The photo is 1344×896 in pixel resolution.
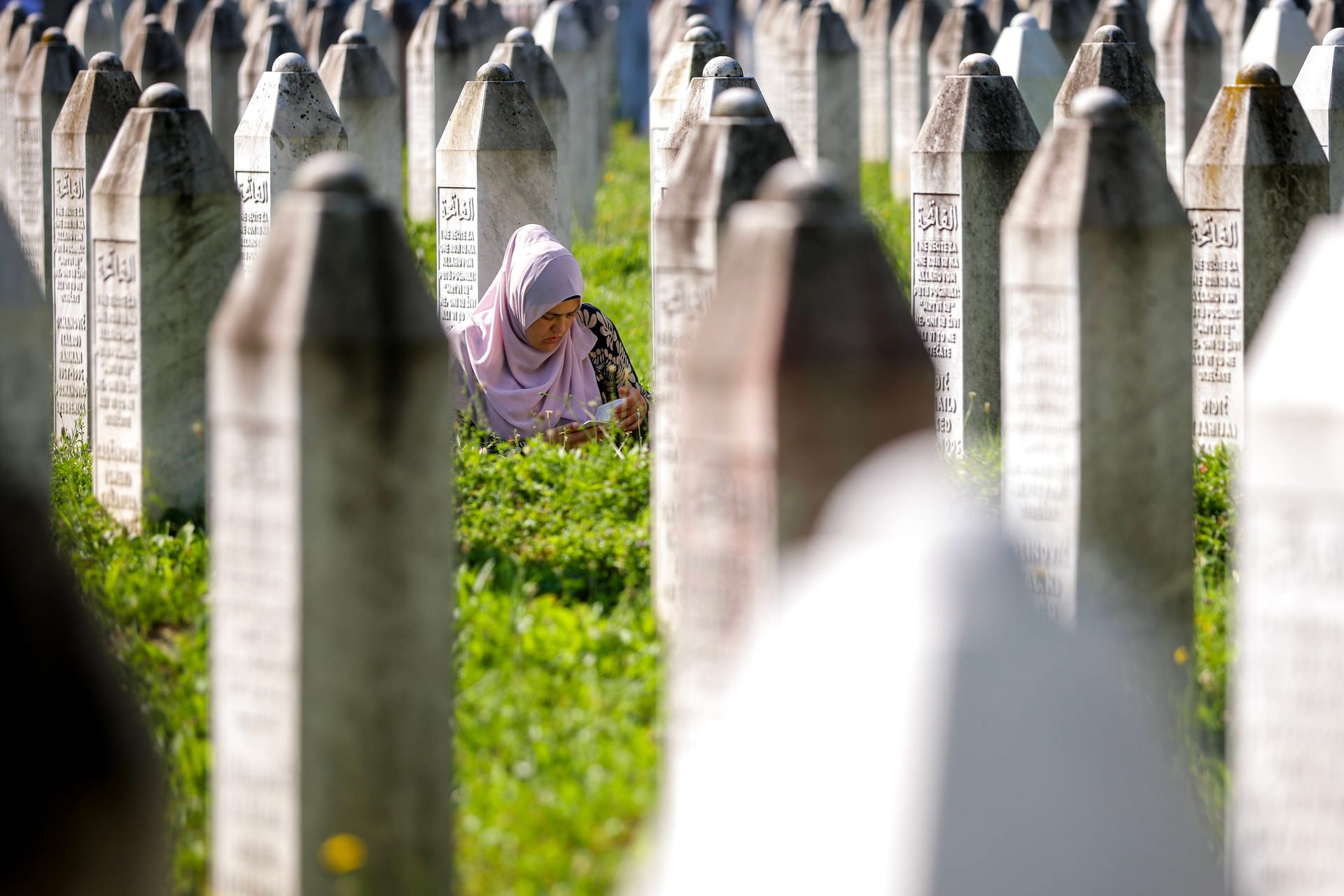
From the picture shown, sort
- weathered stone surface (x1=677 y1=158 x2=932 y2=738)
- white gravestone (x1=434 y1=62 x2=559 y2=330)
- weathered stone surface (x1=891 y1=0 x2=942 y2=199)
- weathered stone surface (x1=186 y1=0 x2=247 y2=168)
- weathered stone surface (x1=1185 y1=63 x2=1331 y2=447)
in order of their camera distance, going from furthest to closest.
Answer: weathered stone surface (x1=891 y1=0 x2=942 y2=199) → weathered stone surface (x1=186 y1=0 x2=247 y2=168) → white gravestone (x1=434 y1=62 x2=559 y2=330) → weathered stone surface (x1=1185 y1=63 x2=1331 y2=447) → weathered stone surface (x1=677 y1=158 x2=932 y2=738)

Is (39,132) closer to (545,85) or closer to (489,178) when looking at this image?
(545,85)

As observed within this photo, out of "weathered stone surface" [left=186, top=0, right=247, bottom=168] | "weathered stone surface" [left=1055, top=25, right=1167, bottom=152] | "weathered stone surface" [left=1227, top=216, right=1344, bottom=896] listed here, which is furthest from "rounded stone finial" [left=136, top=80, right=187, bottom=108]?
"weathered stone surface" [left=186, top=0, right=247, bottom=168]

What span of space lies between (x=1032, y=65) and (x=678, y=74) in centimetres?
296

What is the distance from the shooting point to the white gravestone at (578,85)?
678 inches

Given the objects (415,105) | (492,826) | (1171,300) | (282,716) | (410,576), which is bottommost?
(492,826)

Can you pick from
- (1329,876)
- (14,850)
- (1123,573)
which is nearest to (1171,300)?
(1123,573)

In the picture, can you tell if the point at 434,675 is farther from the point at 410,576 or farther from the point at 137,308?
the point at 137,308

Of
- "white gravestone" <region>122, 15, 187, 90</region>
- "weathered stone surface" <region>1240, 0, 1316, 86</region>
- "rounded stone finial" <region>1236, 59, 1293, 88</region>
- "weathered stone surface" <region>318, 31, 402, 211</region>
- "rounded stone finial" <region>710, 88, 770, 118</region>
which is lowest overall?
"rounded stone finial" <region>710, 88, 770, 118</region>

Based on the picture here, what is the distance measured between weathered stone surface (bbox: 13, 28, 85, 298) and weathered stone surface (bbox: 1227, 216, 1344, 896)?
9342 mm

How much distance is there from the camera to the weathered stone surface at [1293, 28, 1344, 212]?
11.0m

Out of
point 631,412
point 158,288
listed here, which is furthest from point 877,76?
point 158,288

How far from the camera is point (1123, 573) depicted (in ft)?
19.4

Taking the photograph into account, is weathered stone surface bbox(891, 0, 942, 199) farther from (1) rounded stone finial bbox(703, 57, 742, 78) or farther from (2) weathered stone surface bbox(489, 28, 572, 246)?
(1) rounded stone finial bbox(703, 57, 742, 78)

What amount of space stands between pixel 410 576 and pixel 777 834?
1.52 meters
